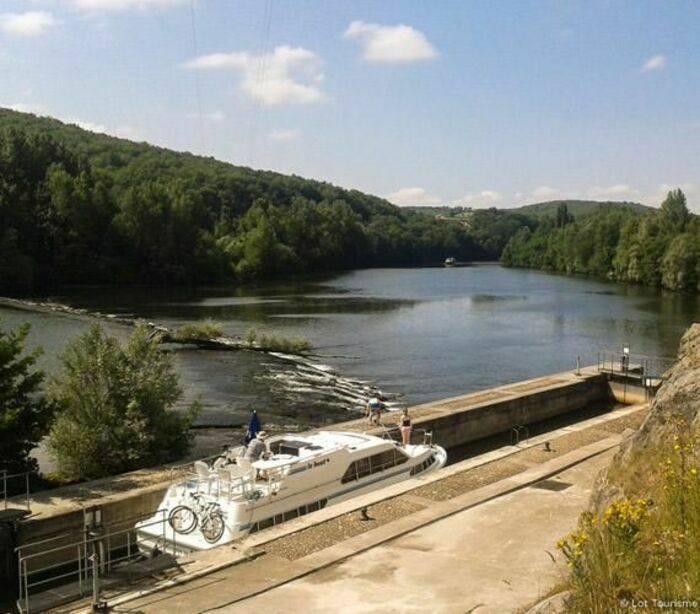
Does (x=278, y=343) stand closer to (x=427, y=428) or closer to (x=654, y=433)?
(x=427, y=428)

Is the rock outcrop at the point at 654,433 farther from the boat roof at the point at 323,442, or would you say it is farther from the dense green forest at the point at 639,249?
the dense green forest at the point at 639,249

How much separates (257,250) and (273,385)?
289 ft

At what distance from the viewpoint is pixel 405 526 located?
14906 millimetres

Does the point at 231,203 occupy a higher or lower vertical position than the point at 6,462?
higher

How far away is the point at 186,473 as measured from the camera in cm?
2061

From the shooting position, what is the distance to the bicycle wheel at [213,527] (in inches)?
659

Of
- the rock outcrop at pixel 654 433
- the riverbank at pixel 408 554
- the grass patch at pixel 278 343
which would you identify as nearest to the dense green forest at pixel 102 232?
the grass patch at pixel 278 343

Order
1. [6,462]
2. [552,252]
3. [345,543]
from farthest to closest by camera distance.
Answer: [552,252] < [6,462] < [345,543]

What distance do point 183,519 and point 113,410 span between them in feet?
21.8

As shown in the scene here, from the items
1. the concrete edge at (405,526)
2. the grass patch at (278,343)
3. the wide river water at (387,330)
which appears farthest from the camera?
the grass patch at (278,343)

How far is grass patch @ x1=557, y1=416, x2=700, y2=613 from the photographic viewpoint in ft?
19.6

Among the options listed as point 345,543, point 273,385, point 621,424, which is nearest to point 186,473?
point 345,543

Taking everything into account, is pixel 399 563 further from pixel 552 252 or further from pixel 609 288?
pixel 552 252

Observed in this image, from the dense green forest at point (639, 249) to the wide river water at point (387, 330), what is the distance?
19.2 feet
